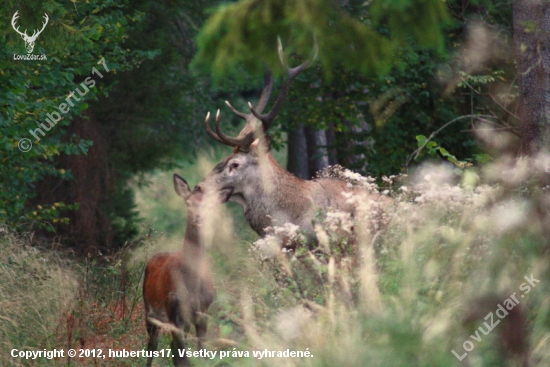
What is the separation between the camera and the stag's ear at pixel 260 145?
9031 millimetres

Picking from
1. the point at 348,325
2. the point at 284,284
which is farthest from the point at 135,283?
the point at 348,325

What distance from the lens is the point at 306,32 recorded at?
4984 millimetres

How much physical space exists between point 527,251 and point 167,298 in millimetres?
3269

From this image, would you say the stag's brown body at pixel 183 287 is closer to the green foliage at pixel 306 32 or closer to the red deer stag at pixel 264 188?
the red deer stag at pixel 264 188

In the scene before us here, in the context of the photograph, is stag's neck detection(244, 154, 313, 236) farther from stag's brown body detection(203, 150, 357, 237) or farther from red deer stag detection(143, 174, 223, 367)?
red deer stag detection(143, 174, 223, 367)

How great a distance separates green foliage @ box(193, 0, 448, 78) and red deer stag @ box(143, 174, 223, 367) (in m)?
2.70

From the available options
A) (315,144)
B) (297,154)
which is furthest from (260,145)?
(297,154)

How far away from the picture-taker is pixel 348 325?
17.6ft

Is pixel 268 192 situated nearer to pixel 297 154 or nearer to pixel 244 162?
pixel 244 162

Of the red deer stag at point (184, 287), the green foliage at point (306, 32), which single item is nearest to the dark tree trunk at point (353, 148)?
the red deer stag at point (184, 287)

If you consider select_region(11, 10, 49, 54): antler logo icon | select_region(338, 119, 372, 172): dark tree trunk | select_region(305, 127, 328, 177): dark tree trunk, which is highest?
select_region(305, 127, 328, 177): dark tree trunk

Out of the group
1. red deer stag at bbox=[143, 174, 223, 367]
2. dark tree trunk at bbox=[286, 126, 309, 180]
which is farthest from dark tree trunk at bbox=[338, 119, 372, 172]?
red deer stag at bbox=[143, 174, 223, 367]

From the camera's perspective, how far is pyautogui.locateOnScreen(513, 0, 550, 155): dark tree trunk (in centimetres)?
862

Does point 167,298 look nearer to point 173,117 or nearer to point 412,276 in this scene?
point 412,276
